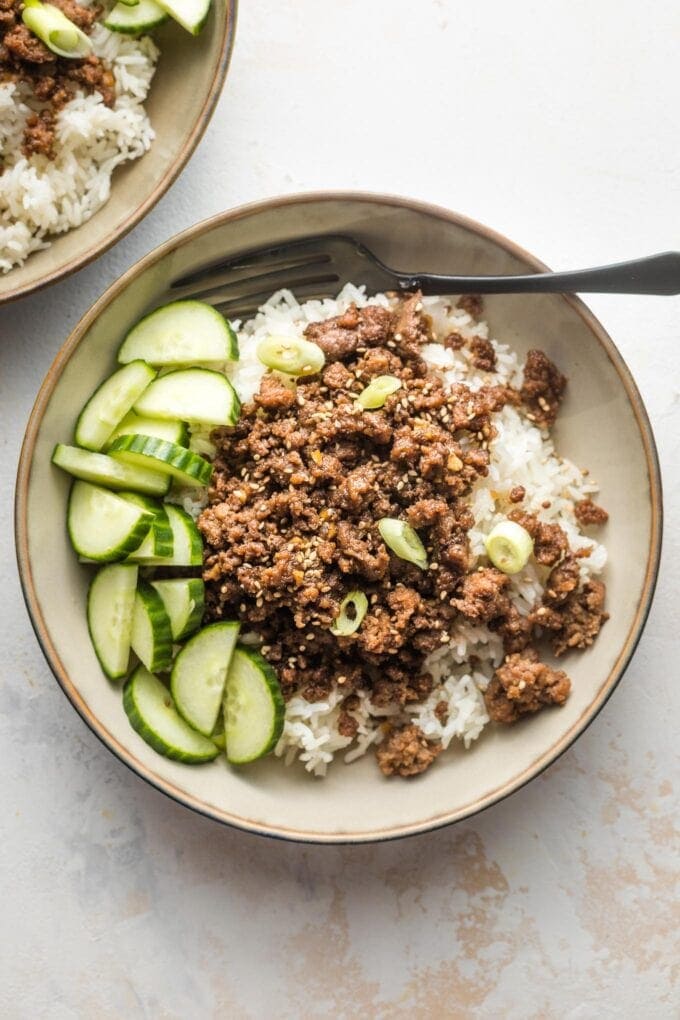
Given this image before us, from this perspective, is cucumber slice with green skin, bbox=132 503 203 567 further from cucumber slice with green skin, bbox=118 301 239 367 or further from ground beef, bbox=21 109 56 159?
ground beef, bbox=21 109 56 159

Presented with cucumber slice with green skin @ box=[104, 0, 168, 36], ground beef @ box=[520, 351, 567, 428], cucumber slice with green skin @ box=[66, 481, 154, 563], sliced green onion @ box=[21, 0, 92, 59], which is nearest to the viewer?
cucumber slice with green skin @ box=[66, 481, 154, 563]

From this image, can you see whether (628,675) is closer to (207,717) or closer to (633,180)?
(207,717)

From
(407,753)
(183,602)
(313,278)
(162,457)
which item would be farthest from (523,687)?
(313,278)

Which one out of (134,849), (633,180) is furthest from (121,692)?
(633,180)

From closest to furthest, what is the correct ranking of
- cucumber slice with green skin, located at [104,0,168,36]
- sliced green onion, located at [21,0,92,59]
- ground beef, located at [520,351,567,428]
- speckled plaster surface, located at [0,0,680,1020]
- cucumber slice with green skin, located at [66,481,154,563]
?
cucumber slice with green skin, located at [66,481,154,563] → sliced green onion, located at [21,0,92,59] → cucumber slice with green skin, located at [104,0,168,36] → ground beef, located at [520,351,567,428] → speckled plaster surface, located at [0,0,680,1020]

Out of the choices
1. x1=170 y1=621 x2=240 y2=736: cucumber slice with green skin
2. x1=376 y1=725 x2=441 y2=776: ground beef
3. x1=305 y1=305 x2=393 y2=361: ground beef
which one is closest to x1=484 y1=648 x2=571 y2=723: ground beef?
x1=376 y1=725 x2=441 y2=776: ground beef

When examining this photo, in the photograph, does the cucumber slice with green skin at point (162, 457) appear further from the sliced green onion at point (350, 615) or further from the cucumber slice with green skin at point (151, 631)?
the sliced green onion at point (350, 615)
